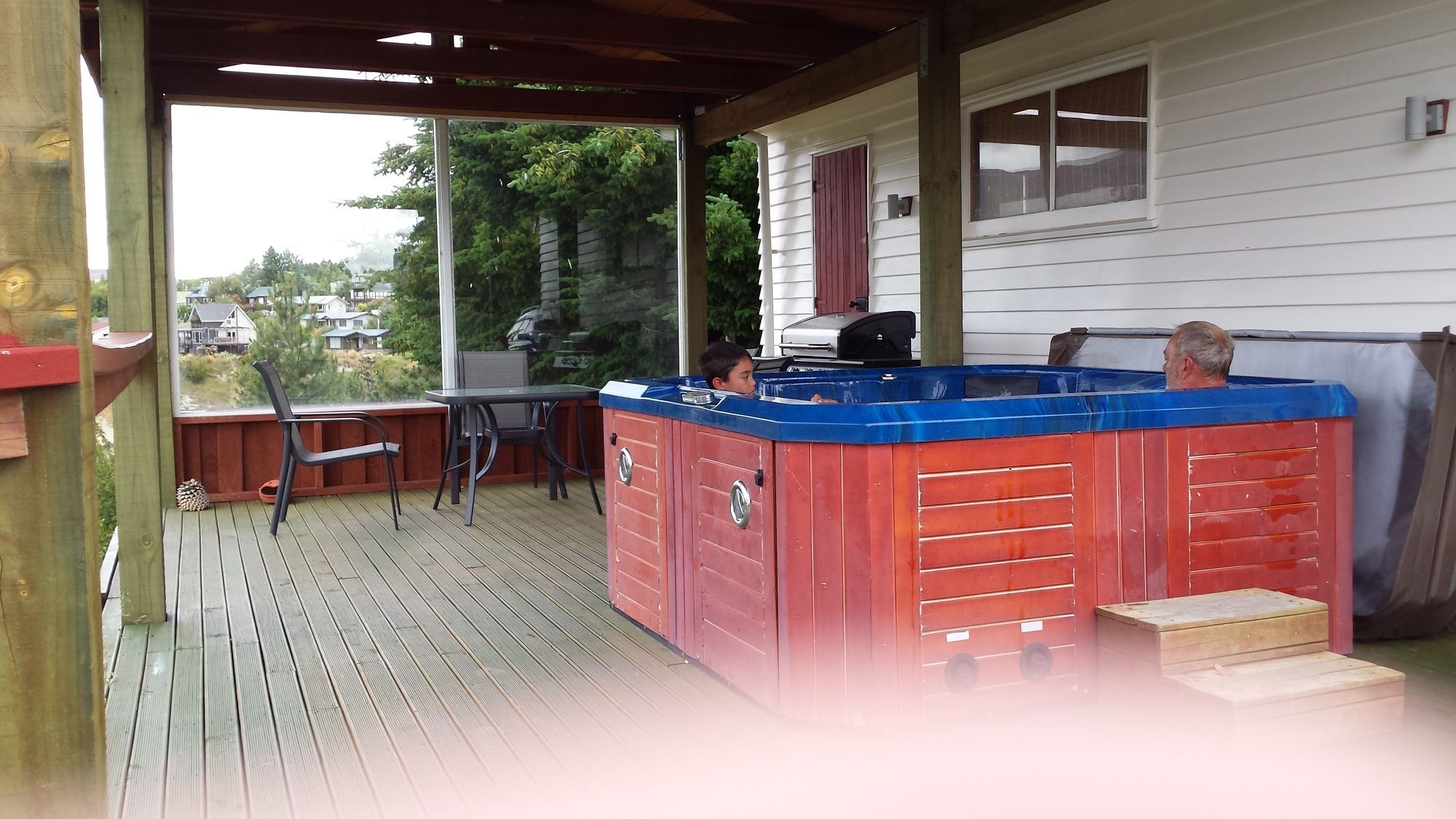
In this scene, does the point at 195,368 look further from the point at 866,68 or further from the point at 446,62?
the point at 866,68

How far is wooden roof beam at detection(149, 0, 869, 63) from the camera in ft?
17.8

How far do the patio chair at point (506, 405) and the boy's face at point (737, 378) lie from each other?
2738 millimetres

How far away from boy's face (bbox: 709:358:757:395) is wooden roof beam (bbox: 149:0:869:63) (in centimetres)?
256

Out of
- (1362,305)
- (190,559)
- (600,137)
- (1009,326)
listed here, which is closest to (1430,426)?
(1362,305)

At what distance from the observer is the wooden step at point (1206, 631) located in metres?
2.86

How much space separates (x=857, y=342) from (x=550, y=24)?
234 centimetres

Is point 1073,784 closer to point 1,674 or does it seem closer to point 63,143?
point 1,674

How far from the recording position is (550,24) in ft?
19.4

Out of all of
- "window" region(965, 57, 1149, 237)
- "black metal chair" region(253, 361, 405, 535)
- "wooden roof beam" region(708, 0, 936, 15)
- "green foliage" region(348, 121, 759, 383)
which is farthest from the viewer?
"green foliage" region(348, 121, 759, 383)

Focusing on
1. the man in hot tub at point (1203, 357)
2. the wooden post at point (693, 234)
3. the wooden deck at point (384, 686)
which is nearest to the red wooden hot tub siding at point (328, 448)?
the wooden post at point (693, 234)

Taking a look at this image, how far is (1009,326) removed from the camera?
6.17 m

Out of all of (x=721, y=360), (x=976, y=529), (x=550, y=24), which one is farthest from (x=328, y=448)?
(x=976, y=529)

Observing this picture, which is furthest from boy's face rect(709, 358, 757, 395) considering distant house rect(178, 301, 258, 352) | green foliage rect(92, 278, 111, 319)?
green foliage rect(92, 278, 111, 319)

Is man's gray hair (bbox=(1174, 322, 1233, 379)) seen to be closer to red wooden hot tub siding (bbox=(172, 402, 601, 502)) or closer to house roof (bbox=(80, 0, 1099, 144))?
house roof (bbox=(80, 0, 1099, 144))
